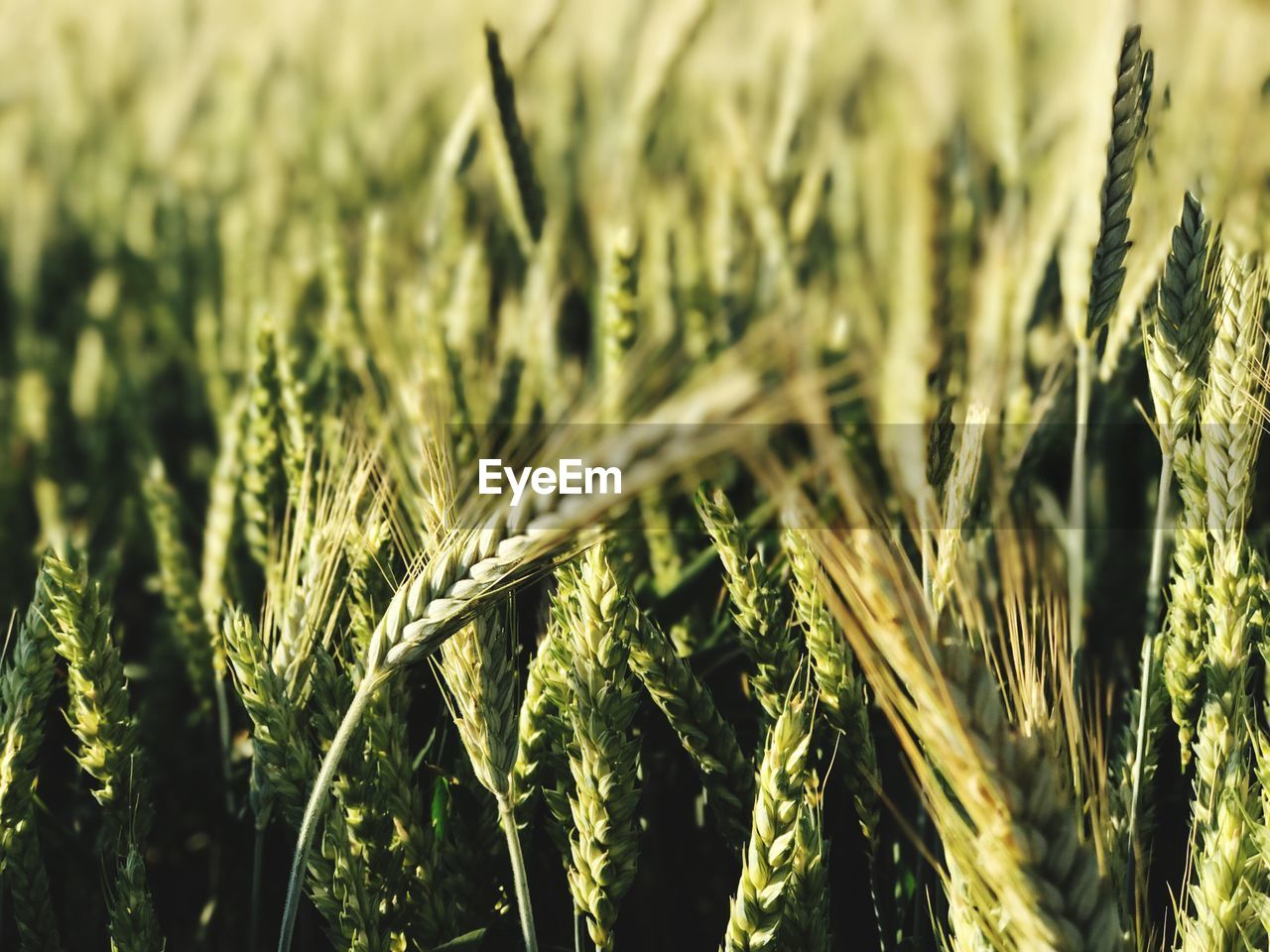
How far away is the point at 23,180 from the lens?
2.49m

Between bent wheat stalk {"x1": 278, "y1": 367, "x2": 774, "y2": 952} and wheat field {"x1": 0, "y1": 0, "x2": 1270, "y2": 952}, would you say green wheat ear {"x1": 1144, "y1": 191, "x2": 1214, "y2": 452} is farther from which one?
bent wheat stalk {"x1": 278, "y1": 367, "x2": 774, "y2": 952}

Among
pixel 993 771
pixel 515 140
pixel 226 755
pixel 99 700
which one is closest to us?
pixel 993 771

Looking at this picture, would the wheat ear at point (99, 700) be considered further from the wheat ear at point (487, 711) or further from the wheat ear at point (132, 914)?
the wheat ear at point (487, 711)

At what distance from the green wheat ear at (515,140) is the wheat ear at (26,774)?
0.78 meters

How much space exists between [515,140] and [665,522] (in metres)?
0.54

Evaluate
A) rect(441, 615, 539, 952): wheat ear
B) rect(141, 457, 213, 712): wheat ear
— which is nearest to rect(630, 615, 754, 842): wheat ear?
rect(441, 615, 539, 952): wheat ear

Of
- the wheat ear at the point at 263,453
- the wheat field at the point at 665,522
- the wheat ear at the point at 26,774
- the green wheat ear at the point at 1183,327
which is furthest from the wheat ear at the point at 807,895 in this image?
the wheat ear at the point at 263,453

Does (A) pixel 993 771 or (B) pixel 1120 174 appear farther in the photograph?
(B) pixel 1120 174

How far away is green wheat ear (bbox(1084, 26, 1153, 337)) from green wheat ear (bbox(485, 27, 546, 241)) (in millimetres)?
732

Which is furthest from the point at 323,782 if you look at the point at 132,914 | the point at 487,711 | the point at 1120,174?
the point at 1120,174

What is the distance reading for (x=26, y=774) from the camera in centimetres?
85

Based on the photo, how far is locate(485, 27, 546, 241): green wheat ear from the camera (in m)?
1.30

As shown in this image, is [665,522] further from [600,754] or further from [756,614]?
[600,754]

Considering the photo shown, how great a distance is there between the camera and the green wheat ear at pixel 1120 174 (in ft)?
2.80
